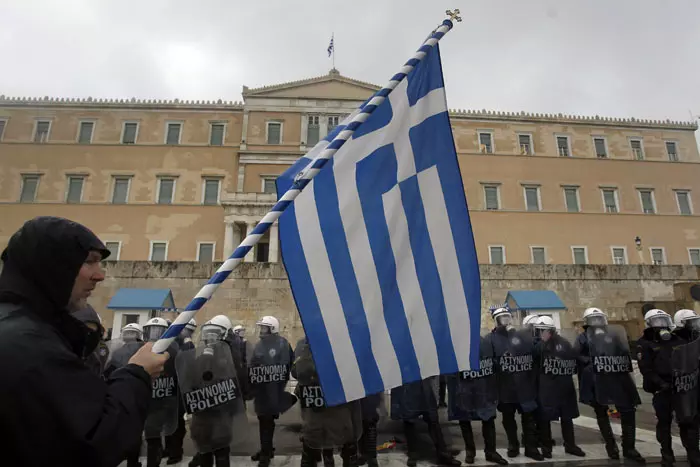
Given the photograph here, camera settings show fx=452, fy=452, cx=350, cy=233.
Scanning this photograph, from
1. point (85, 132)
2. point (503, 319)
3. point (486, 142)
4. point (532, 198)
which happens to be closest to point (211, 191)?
point (85, 132)

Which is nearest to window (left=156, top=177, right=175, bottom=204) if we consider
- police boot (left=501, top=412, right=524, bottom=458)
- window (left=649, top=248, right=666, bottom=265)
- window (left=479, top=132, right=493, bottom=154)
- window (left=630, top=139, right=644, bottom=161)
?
window (left=479, top=132, right=493, bottom=154)

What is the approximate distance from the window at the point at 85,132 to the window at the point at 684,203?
47.4 metres

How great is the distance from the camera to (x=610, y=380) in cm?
668

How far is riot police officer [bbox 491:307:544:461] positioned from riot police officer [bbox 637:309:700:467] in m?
1.50

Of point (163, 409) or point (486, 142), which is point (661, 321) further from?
point (486, 142)

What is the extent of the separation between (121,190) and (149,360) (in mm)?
36049

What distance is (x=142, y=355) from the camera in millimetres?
2041

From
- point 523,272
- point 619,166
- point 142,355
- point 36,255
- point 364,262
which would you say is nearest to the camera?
point 36,255

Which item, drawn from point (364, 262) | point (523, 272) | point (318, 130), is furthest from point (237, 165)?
point (364, 262)

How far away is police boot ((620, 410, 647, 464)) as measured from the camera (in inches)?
248

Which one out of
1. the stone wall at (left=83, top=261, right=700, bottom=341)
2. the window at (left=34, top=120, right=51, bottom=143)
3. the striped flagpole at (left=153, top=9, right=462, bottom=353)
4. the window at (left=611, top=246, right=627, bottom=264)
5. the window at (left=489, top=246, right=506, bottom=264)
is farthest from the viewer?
the window at (left=611, top=246, right=627, bottom=264)

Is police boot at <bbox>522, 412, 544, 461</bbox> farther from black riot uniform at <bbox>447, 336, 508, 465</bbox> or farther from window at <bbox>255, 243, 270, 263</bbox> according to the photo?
window at <bbox>255, 243, 270, 263</bbox>

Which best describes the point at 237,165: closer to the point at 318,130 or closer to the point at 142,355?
the point at 318,130

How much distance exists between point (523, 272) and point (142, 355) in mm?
21120
